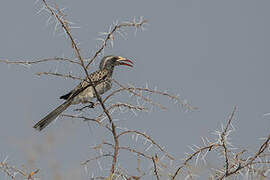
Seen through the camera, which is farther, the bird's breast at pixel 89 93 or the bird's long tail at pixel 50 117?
the bird's breast at pixel 89 93

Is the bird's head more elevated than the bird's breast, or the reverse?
the bird's head

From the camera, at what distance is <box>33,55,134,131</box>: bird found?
5.79 m

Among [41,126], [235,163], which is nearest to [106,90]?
[41,126]

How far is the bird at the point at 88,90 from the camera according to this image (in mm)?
5785

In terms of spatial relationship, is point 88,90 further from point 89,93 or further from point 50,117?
Result: point 50,117

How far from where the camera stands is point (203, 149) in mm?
2949

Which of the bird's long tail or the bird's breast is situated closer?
the bird's long tail

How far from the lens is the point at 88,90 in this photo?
6.35 metres

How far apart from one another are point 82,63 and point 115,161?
676 mm

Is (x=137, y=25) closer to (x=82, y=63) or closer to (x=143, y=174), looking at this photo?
(x=82, y=63)

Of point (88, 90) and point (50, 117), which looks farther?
point (88, 90)

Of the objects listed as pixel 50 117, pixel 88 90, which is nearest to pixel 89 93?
pixel 88 90

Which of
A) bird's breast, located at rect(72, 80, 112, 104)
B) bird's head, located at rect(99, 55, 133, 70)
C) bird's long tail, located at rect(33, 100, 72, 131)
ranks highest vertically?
bird's head, located at rect(99, 55, 133, 70)

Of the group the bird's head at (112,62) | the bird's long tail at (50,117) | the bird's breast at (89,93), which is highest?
the bird's head at (112,62)
